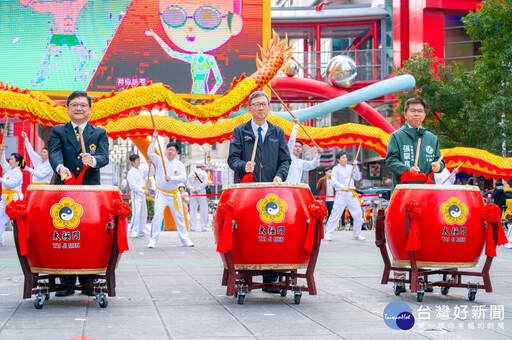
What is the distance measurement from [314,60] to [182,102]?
59.1 feet

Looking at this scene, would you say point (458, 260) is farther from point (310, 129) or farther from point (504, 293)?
point (310, 129)

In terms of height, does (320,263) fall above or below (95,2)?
below

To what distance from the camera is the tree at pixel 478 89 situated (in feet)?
51.9

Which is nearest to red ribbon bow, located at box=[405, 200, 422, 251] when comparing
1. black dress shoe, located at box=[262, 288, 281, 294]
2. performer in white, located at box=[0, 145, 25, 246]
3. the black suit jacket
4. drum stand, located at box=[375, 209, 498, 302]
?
drum stand, located at box=[375, 209, 498, 302]

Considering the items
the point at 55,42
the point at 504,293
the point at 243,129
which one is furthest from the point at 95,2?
the point at 504,293

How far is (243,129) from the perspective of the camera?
6.37m

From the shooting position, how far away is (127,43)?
1702 cm

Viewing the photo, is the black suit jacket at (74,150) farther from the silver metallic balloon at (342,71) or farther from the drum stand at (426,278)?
the silver metallic balloon at (342,71)

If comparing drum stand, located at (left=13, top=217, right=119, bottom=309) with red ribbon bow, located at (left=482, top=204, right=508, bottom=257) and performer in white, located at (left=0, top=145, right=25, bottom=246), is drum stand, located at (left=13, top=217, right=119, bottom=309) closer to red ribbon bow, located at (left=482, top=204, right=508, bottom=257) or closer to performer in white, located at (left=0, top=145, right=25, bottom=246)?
red ribbon bow, located at (left=482, top=204, right=508, bottom=257)

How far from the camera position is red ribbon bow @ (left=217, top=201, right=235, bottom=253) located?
564 cm

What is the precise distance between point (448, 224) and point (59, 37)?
42.4 feet

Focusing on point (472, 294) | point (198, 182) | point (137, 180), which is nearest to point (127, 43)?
point (137, 180)

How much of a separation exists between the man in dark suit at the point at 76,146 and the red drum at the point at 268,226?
1.18 m

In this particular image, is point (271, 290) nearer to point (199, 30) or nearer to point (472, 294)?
point (472, 294)
